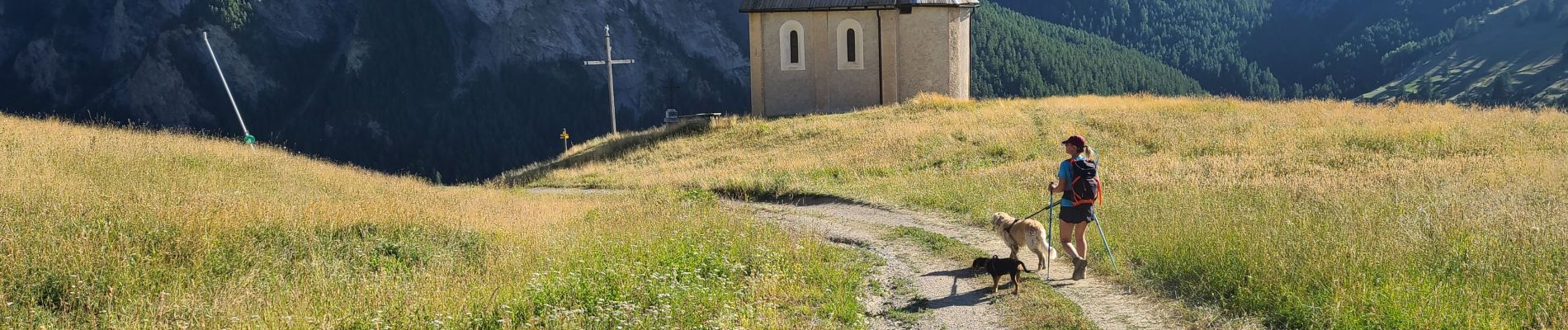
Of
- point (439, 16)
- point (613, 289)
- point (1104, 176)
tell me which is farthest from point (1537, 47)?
point (613, 289)

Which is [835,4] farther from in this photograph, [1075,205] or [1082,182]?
[1082,182]

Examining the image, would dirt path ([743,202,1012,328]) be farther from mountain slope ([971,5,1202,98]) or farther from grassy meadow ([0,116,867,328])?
mountain slope ([971,5,1202,98])

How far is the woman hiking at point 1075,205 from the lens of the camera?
9430mm

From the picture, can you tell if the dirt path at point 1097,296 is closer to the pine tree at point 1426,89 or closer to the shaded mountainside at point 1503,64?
the shaded mountainside at point 1503,64

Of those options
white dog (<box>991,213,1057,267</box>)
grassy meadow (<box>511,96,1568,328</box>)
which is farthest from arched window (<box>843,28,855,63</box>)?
white dog (<box>991,213,1057,267</box>)

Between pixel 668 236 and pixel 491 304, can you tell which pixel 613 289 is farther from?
pixel 668 236

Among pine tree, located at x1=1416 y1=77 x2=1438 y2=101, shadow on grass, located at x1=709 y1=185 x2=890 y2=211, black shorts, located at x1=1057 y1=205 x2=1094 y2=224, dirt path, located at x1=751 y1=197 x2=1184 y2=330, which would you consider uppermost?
black shorts, located at x1=1057 y1=205 x2=1094 y2=224

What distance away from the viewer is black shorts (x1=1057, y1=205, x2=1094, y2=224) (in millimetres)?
9609

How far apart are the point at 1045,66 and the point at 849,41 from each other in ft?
360

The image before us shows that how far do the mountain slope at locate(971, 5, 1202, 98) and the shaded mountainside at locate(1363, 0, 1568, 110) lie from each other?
110 feet

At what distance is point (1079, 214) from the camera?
962cm

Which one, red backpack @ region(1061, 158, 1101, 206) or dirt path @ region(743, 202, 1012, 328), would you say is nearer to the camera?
dirt path @ region(743, 202, 1012, 328)

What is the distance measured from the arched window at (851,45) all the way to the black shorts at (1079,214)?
82.2 ft

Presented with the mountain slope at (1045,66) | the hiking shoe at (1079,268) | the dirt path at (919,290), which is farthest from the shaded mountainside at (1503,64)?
the hiking shoe at (1079,268)
